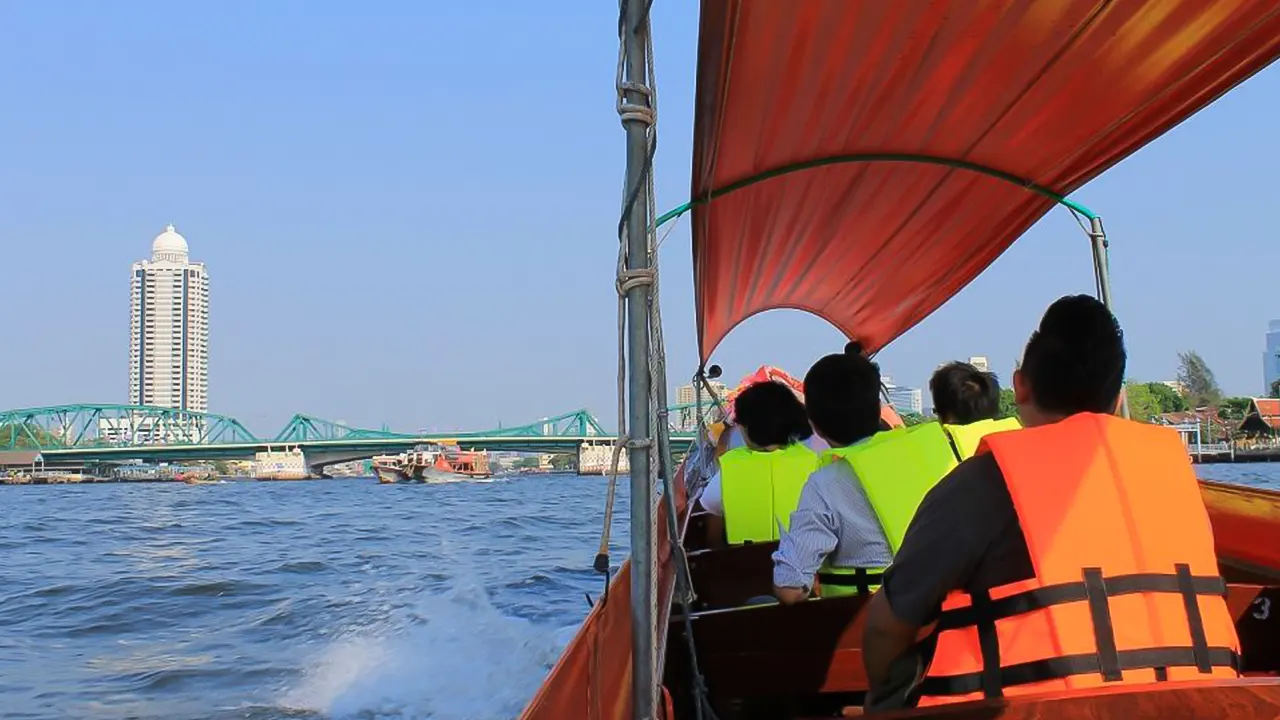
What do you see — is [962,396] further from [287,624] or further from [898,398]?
[898,398]

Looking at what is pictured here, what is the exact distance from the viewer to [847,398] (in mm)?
2234

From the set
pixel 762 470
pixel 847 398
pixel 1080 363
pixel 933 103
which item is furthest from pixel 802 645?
pixel 933 103

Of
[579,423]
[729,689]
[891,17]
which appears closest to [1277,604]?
[729,689]

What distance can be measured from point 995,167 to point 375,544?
11.9 m

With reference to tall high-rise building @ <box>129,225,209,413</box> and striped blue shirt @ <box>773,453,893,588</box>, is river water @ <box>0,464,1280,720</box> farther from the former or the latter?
tall high-rise building @ <box>129,225,209,413</box>

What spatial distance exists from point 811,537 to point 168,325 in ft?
511

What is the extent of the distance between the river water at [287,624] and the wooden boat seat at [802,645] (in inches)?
106

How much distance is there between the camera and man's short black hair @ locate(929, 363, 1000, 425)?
306cm

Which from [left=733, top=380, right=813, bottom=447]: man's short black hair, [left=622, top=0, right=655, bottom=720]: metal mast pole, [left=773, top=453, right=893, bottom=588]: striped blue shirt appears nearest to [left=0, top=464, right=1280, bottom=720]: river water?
[left=733, top=380, right=813, bottom=447]: man's short black hair

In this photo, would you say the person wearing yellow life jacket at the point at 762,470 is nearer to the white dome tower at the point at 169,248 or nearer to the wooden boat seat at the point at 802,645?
the wooden boat seat at the point at 802,645

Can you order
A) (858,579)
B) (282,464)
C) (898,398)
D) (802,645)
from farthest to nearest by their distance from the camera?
(282,464), (898,398), (858,579), (802,645)

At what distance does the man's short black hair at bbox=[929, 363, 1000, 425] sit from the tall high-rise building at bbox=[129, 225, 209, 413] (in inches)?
5993

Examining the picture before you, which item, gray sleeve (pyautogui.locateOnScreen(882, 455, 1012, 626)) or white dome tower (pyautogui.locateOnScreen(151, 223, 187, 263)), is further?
white dome tower (pyautogui.locateOnScreen(151, 223, 187, 263))

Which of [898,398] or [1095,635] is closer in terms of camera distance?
[1095,635]
